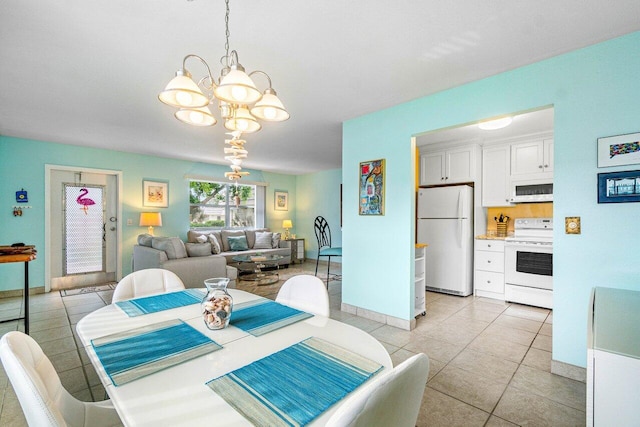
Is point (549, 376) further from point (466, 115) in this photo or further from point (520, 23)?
point (520, 23)

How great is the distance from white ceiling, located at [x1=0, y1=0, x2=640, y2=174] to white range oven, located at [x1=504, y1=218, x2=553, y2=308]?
2.52 metres

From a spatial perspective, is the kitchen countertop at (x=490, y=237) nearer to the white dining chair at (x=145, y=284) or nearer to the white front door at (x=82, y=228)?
the white dining chair at (x=145, y=284)

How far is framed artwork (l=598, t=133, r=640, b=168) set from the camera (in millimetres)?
1842

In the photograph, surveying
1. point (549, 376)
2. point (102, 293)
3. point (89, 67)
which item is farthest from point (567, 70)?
point (102, 293)

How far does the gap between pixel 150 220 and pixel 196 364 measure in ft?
16.7

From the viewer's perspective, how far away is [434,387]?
79.5 inches

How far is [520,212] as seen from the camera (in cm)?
430

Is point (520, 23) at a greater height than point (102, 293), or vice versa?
point (520, 23)

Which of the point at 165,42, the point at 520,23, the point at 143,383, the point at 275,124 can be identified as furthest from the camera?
the point at 275,124

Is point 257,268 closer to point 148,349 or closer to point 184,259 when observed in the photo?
point 184,259

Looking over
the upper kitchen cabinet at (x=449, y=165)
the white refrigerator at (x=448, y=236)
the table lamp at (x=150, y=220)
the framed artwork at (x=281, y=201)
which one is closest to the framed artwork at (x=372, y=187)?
the white refrigerator at (x=448, y=236)

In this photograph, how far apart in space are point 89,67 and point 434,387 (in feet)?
11.8

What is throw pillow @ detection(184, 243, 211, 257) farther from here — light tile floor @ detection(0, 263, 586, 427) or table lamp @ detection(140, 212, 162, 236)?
table lamp @ detection(140, 212, 162, 236)

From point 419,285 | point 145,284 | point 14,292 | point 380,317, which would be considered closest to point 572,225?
point 419,285
